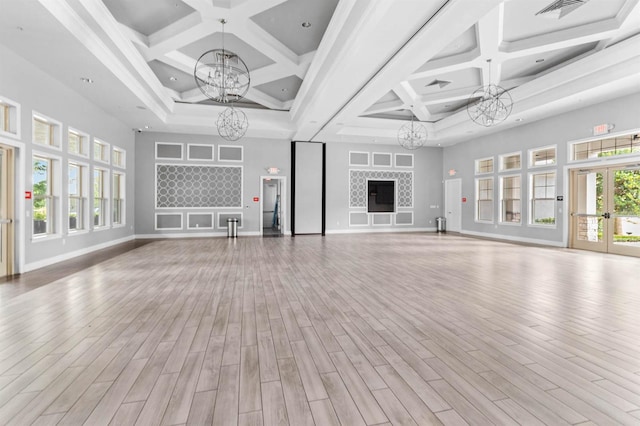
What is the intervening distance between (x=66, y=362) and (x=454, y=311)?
3.44 m

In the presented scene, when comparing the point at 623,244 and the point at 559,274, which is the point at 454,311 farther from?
the point at 623,244

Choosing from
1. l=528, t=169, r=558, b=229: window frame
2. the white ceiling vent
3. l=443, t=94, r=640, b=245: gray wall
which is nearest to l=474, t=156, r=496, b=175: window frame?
l=443, t=94, r=640, b=245: gray wall

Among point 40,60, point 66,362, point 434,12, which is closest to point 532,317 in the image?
point 434,12

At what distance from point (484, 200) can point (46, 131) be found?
12104mm

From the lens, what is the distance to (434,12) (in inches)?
163

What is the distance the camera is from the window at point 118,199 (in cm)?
Result: 929

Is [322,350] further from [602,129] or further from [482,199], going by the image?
[482,199]

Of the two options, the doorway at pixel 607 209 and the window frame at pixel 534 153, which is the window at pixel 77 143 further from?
the doorway at pixel 607 209

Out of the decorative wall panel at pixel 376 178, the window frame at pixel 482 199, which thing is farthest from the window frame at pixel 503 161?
the decorative wall panel at pixel 376 178

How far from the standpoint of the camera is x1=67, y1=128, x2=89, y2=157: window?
6.91 meters

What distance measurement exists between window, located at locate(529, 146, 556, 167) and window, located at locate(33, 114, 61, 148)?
11.5 meters

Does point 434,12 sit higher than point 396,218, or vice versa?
point 434,12

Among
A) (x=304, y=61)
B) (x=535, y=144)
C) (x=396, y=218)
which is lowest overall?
(x=396, y=218)

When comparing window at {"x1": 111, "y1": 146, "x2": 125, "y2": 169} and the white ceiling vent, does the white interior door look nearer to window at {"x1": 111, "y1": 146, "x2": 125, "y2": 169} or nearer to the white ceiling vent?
the white ceiling vent
